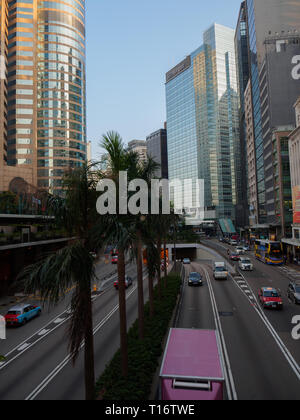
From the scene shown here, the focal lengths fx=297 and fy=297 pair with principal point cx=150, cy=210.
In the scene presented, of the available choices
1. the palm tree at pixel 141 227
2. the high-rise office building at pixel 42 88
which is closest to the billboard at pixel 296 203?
the palm tree at pixel 141 227

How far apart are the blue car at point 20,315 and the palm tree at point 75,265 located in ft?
54.5

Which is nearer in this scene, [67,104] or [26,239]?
[26,239]

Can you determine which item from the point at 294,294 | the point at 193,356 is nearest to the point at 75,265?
the point at 193,356

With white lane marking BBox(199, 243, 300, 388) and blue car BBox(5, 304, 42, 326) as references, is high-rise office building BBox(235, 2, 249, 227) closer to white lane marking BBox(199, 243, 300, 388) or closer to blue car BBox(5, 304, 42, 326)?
white lane marking BBox(199, 243, 300, 388)

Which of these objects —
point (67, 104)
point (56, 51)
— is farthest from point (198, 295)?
point (56, 51)

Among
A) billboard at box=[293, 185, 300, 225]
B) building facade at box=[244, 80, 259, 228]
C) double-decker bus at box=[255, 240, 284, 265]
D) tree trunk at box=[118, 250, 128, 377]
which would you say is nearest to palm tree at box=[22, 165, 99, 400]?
tree trunk at box=[118, 250, 128, 377]

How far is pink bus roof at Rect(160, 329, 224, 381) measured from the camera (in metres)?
9.79

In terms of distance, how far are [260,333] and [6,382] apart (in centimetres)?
1531

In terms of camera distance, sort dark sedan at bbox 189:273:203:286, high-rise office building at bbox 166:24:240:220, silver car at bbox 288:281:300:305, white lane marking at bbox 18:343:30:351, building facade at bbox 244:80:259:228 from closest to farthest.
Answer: white lane marking at bbox 18:343:30:351, silver car at bbox 288:281:300:305, dark sedan at bbox 189:273:203:286, building facade at bbox 244:80:259:228, high-rise office building at bbox 166:24:240:220

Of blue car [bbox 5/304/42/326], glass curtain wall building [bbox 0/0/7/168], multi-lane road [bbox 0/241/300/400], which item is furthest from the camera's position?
glass curtain wall building [bbox 0/0/7/168]

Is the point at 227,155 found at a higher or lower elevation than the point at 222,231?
higher

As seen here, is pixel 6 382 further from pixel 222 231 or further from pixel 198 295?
pixel 222 231

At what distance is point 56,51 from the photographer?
329 ft

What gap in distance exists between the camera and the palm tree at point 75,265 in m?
7.83
